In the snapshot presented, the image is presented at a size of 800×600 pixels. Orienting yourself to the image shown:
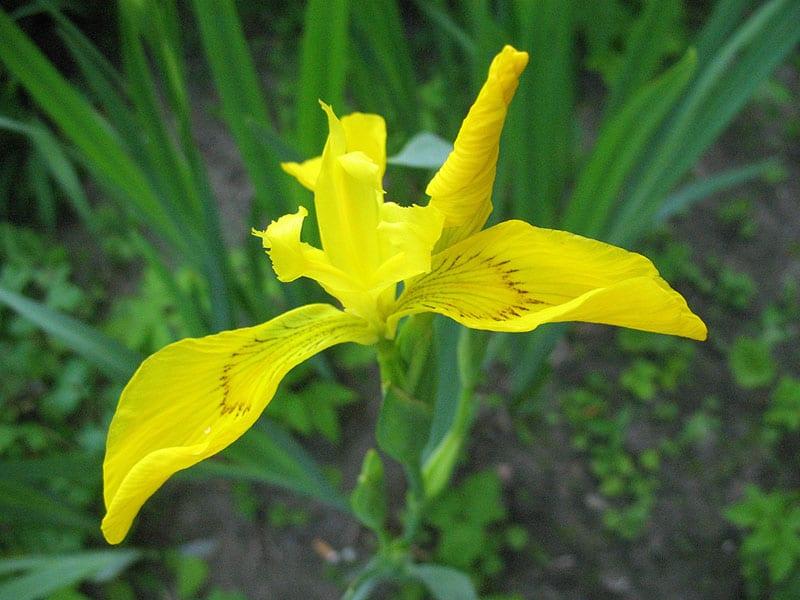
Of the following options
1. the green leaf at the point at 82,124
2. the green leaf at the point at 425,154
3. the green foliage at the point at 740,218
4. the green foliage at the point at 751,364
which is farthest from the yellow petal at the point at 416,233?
the green foliage at the point at 740,218

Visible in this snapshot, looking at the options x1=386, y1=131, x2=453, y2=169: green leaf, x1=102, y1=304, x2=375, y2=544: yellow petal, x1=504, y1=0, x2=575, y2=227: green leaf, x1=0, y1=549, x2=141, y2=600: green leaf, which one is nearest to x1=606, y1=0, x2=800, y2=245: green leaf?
x1=504, y1=0, x2=575, y2=227: green leaf

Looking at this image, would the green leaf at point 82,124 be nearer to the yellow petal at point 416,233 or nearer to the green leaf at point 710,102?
the yellow petal at point 416,233

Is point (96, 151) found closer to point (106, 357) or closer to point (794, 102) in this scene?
point (106, 357)

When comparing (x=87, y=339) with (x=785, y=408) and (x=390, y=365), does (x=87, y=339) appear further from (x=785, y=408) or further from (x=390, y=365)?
(x=785, y=408)

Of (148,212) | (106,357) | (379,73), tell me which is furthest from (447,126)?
(106,357)

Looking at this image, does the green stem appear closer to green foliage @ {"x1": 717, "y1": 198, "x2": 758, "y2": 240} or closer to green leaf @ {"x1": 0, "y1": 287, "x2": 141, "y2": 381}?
green leaf @ {"x1": 0, "y1": 287, "x2": 141, "y2": 381}

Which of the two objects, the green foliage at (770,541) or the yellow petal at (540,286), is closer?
the yellow petal at (540,286)

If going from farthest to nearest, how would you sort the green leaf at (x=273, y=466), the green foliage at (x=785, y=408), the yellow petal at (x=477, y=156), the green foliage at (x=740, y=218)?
the green foliage at (x=740, y=218) < the green foliage at (x=785, y=408) < the green leaf at (x=273, y=466) < the yellow petal at (x=477, y=156)
